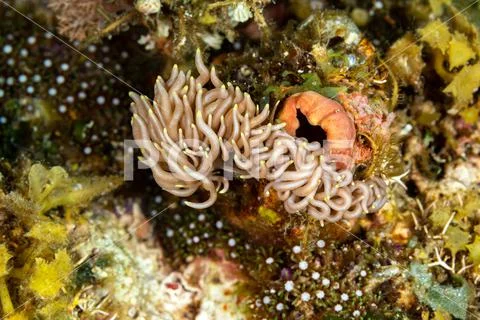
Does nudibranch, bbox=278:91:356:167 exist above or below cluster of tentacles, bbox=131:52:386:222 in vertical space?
above

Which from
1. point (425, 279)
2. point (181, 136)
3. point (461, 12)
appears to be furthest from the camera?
point (461, 12)

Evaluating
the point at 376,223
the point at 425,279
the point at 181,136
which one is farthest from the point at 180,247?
the point at 425,279

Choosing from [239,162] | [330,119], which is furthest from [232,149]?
[330,119]

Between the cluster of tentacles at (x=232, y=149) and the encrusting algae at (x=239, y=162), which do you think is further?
the encrusting algae at (x=239, y=162)

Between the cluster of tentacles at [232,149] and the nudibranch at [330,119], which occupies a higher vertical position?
the nudibranch at [330,119]

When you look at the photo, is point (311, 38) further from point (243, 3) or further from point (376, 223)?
point (376, 223)

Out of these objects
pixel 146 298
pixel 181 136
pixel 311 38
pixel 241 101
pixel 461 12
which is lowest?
pixel 146 298

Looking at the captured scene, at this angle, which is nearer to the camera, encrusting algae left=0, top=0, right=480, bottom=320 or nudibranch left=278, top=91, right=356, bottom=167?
nudibranch left=278, top=91, right=356, bottom=167

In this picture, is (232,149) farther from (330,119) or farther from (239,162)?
(330,119)
